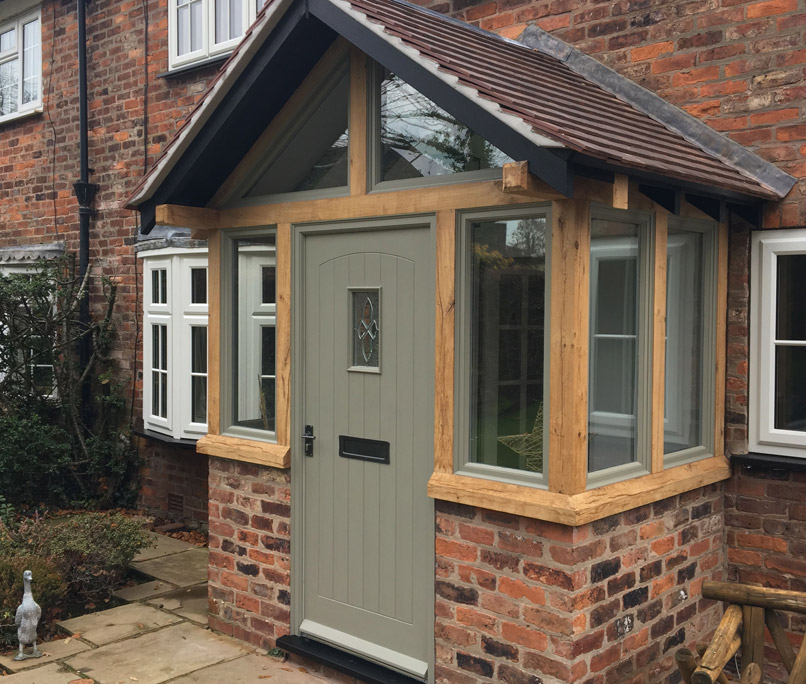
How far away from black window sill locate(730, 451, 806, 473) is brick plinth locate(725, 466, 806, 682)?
5 cm

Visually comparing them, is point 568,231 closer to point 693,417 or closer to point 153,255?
point 693,417

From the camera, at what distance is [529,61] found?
4953 millimetres

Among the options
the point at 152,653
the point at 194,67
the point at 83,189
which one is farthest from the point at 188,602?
the point at 83,189

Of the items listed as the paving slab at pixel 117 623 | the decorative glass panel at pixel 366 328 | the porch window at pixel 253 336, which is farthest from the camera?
the paving slab at pixel 117 623

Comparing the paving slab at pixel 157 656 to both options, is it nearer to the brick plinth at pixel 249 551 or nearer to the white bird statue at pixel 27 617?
the brick plinth at pixel 249 551

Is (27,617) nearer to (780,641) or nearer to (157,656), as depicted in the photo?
(157,656)

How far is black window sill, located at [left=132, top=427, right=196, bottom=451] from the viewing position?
8015 mm

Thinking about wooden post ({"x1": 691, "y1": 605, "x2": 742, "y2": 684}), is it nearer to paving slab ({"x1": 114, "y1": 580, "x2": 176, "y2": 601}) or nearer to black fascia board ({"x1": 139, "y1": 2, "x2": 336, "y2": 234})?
black fascia board ({"x1": 139, "y1": 2, "x2": 336, "y2": 234})

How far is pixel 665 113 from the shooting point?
200 inches

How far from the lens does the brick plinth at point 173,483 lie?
8281 mm

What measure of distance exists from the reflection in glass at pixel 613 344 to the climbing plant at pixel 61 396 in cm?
613

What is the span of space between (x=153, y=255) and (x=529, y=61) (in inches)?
186

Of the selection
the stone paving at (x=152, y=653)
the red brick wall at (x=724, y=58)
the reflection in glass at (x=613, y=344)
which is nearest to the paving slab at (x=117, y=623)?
the stone paving at (x=152, y=653)

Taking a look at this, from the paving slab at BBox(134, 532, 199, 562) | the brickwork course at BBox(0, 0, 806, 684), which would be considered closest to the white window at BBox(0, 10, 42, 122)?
the paving slab at BBox(134, 532, 199, 562)
